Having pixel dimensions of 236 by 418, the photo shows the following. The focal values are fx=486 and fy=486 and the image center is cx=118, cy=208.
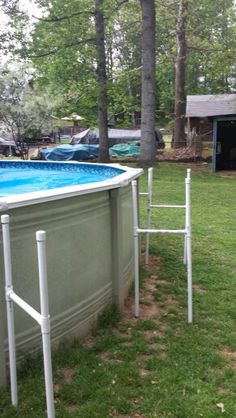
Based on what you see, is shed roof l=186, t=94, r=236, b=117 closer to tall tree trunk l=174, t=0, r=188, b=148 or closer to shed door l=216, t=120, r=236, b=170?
shed door l=216, t=120, r=236, b=170

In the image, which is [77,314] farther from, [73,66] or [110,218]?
[73,66]

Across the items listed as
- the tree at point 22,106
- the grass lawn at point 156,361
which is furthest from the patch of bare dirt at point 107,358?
the tree at point 22,106

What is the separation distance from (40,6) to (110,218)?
1683cm

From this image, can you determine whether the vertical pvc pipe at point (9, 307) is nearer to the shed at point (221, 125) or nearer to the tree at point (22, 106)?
the shed at point (221, 125)

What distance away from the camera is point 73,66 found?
68.1ft

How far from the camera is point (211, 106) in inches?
724

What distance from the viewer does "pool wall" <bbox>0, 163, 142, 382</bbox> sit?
9.53ft

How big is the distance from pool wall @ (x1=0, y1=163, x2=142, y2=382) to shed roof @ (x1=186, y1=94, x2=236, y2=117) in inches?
499

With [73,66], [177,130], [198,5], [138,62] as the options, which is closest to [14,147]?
[73,66]

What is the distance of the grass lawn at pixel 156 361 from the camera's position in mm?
2695

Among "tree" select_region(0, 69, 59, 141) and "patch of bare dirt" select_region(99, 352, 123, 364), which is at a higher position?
"tree" select_region(0, 69, 59, 141)

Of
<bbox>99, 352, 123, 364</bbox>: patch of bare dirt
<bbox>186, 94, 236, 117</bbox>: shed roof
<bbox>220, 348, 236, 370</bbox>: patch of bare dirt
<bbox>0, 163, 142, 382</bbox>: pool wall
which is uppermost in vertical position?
<bbox>186, 94, 236, 117</bbox>: shed roof

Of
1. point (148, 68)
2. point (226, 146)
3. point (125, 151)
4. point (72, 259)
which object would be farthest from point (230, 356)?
point (125, 151)

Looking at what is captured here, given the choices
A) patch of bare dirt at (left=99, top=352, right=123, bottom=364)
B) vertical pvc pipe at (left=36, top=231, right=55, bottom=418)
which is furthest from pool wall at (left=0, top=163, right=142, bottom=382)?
vertical pvc pipe at (left=36, top=231, right=55, bottom=418)
